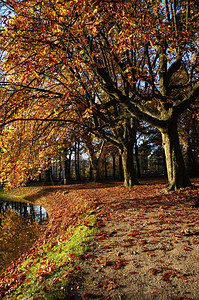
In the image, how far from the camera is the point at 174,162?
31.6 feet

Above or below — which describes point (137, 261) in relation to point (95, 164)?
below

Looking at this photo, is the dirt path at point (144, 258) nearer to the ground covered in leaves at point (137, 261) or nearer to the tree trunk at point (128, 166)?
the ground covered in leaves at point (137, 261)

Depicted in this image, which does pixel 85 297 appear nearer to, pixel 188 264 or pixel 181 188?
pixel 188 264

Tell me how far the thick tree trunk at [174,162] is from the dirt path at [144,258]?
2895mm

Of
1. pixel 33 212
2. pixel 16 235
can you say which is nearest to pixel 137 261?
pixel 16 235

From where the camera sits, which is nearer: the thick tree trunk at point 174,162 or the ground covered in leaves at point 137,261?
the ground covered in leaves at point 137,261

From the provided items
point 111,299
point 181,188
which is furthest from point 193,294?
point 181,188

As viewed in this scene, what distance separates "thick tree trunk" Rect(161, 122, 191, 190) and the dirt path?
2895 millimetres

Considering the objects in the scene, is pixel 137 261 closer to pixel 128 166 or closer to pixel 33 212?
pixel 128 166

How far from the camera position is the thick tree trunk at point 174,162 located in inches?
376

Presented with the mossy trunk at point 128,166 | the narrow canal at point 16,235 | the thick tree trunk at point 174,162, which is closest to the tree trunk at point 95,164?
the mossy trunk at point 128,166

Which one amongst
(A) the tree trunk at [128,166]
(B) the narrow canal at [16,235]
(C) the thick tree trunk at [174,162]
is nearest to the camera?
(B) the narrow canal at [16,235]

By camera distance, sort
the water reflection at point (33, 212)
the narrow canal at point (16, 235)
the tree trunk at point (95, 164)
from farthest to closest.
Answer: the tree trunk at point (95, 164) < the water reflection at point (33, 212) < the narrow canal at point (16, 235)

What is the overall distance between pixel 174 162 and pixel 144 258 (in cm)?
659
